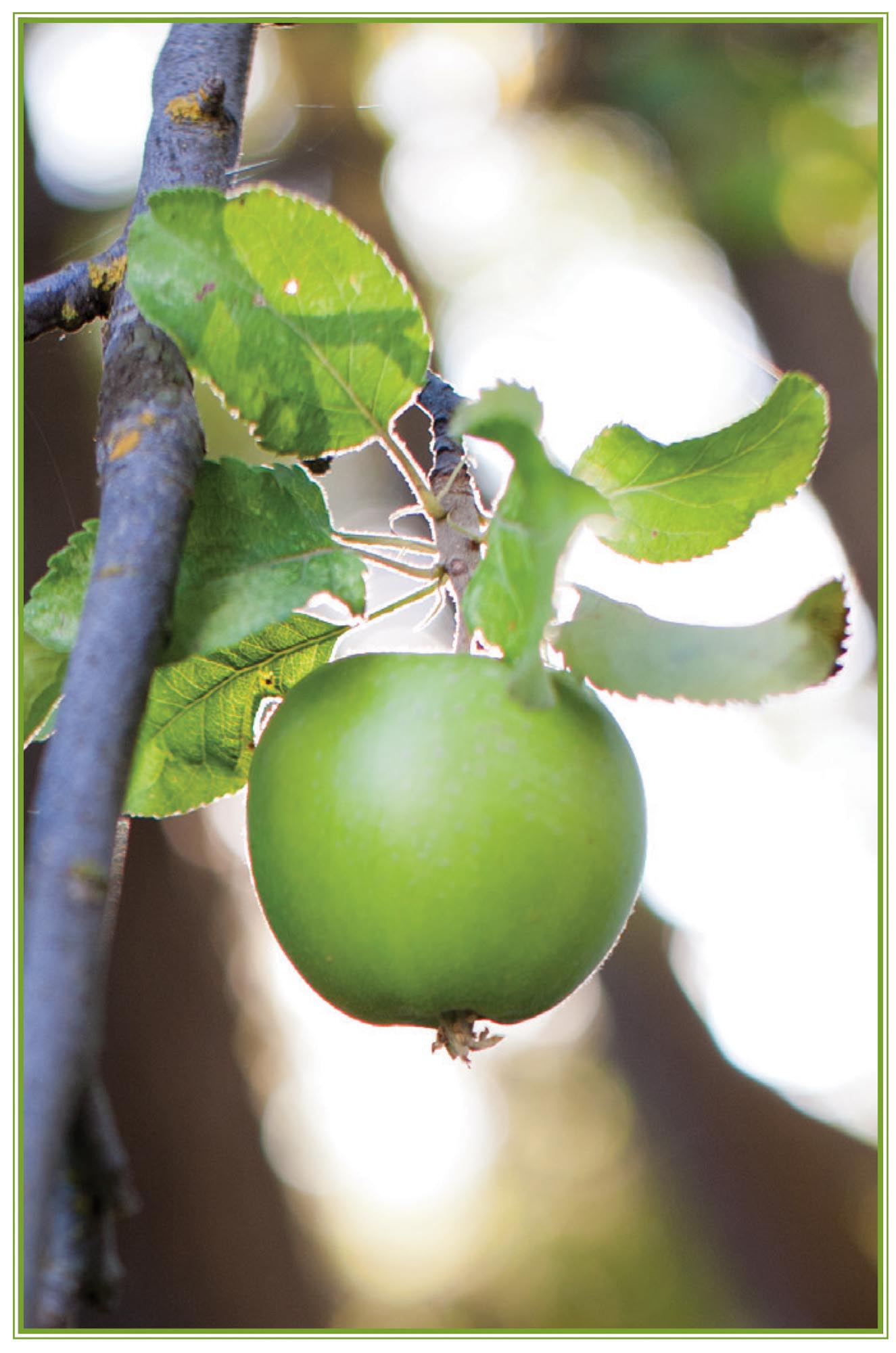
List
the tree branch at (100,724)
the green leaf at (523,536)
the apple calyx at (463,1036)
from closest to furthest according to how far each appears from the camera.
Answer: the tree branch at (100,724) → the green leaf at (523,536) → the apple calyx at (463,1036)

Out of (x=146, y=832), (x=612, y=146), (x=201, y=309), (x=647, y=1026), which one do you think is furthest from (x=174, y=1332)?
(x=612, y=146)

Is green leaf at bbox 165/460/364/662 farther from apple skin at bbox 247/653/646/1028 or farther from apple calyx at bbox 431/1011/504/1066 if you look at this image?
apple calyx at bbox 431/1011/504/1066

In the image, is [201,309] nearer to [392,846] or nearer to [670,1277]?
[392,846]

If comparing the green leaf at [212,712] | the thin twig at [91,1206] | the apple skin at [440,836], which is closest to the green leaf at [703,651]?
the apple skin at [440,836]

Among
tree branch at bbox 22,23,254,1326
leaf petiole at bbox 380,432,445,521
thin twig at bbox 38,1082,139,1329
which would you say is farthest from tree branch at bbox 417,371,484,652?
thin twig at bbox 38,1082,139,1329

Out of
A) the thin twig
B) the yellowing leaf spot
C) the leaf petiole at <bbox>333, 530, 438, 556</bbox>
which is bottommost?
the thin twig

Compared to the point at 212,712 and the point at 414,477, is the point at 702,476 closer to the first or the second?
the point at 414,477

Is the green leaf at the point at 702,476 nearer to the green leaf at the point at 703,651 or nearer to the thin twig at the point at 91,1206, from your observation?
the green leaf at the point at 703,651
